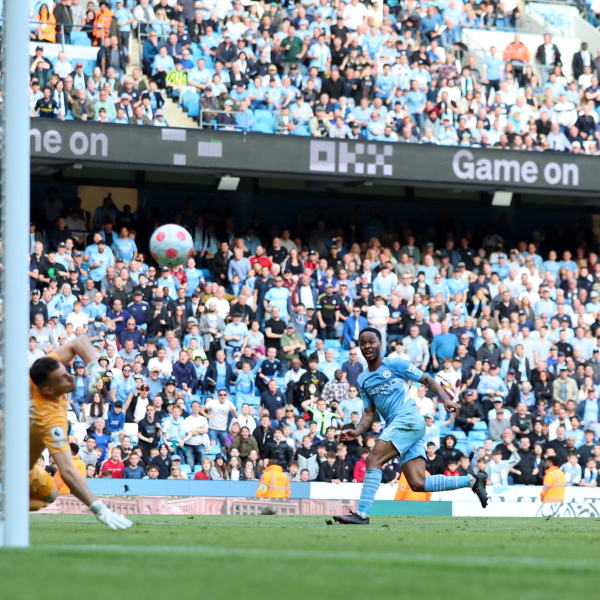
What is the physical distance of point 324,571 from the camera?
6.05m

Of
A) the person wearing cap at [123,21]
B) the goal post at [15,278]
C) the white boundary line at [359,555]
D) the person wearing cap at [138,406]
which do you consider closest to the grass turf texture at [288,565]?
the white boundary line at [359,555]

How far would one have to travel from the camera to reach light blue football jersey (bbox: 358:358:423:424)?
1118cm

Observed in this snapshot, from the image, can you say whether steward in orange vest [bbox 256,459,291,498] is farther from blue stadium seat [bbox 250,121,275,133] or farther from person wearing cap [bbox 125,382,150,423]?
blue stadium seat [bbox 250,121,275,133]

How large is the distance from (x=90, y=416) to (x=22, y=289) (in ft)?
A: 38.1

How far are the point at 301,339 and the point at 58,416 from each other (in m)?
12.8

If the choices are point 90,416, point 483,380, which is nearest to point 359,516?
point 90,416

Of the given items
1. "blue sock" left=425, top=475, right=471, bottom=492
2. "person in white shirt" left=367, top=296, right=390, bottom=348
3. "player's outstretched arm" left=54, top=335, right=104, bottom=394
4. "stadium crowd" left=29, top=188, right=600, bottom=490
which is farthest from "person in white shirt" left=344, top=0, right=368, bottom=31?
"player's outstretched arm" left=54, top=335, right=104, bottom=394

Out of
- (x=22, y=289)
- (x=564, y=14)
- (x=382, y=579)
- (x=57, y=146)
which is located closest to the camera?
(x=382, y=579)

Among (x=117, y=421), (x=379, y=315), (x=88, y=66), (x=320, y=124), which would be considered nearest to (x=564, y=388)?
(x=379, y=315)

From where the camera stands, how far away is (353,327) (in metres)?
21.8

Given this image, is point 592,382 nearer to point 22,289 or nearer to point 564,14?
point 564,14

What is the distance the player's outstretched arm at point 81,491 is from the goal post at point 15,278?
4.21ft

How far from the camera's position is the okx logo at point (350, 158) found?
23.1 m

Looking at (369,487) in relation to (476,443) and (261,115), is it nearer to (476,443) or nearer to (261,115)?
(476,443)
